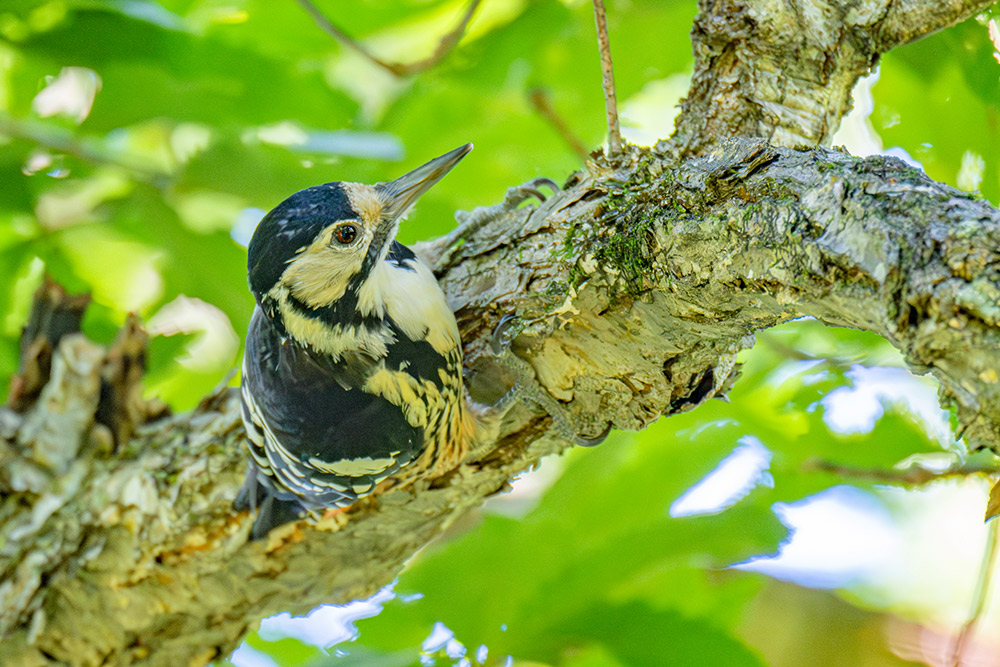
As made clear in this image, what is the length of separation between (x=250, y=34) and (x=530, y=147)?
62 cm

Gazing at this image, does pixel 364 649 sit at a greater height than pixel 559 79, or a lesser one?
lesser

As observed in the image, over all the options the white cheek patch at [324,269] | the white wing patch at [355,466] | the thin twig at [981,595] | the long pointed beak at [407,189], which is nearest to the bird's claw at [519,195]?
the long pointed beak at [407,189]

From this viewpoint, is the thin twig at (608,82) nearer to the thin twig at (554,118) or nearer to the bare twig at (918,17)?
the bare twig at (918,17)

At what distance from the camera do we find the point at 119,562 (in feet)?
4.57

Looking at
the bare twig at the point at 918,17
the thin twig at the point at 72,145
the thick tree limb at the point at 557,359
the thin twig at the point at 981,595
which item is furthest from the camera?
the thin twig at the point at 72,145

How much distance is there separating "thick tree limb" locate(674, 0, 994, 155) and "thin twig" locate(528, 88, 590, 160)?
0.53 meters

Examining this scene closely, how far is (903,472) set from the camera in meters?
1.25

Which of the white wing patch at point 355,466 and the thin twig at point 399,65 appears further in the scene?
the thin twig at point 399,65

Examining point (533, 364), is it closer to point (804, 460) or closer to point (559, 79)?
point (804, 460)

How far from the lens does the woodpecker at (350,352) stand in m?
1.10

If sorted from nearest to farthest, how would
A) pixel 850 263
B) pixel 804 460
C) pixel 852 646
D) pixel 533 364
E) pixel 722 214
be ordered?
pixel 850 263
pixel 722 214
pixel 533 364
pixel 804 460
pixel 852 646

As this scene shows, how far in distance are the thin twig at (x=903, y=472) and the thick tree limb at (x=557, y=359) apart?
1.20 feet

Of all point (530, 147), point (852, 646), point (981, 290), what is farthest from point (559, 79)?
point (852, 646)

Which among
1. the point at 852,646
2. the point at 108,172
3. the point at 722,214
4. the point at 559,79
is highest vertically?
the point at 559,79
